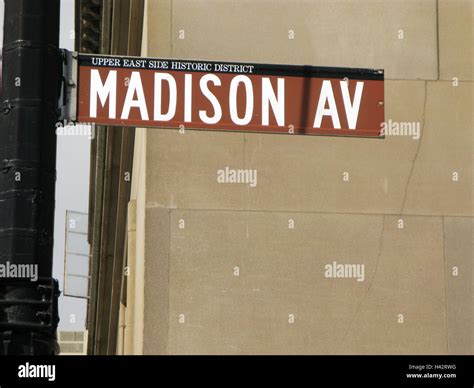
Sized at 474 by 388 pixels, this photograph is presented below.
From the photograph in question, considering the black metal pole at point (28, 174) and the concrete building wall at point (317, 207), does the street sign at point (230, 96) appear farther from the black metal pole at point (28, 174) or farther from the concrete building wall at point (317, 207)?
the concrete building wall at point (317, 207)

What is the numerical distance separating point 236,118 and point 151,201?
237 inches

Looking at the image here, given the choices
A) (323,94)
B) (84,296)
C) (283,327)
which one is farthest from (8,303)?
(84,296)

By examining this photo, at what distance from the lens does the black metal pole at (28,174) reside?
471cm

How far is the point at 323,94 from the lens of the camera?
5.73 metres

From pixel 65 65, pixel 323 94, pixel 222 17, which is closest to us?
pixel 65 65

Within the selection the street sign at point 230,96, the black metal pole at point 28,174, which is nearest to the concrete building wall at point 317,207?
the street sign at point 230,96

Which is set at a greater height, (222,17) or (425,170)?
(222,17)

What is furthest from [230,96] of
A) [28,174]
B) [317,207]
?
[317,207]

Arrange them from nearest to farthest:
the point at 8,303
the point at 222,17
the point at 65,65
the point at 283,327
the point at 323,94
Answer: the point at 8,303
the point at 65,65
the point at 323,94
the point at 283,327
the point at 222,17

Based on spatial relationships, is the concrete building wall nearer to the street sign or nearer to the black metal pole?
the street sign

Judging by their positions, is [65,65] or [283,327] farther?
[283,327]

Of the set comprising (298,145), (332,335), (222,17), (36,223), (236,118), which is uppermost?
(222,17)

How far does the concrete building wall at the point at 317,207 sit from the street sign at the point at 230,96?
5800mm

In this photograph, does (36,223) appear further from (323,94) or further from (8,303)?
(323,94)
